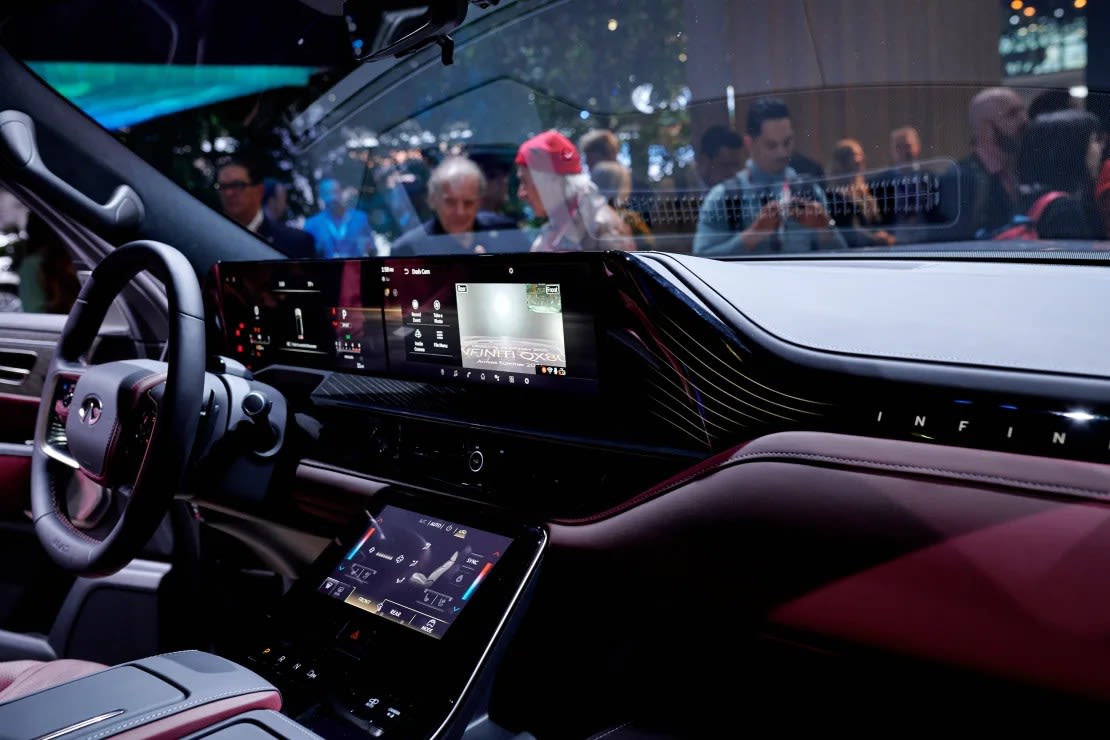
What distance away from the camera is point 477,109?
8.96 feet

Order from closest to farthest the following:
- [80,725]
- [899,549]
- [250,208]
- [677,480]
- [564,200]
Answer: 1. [80,725]
2. [899,549]
3. [677,480]
4. [564,200]
5. [250,208]

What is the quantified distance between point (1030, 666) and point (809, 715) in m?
0.52

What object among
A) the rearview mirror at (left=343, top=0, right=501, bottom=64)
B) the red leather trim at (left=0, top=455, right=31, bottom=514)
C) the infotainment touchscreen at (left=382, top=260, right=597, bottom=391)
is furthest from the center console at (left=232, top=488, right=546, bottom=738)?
the red leather trim at (left=0, top=455, right=31, bottom=514)

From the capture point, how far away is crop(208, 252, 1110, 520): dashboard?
1.41 meters

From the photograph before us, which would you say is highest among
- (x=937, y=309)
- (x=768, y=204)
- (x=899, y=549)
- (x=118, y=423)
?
(x=768, y=204)

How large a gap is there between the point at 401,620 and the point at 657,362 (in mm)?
727

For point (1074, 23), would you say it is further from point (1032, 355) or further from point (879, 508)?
point (879, 508)

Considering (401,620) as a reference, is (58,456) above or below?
above

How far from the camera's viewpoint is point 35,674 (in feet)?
6.29

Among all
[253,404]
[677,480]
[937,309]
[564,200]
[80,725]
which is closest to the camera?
[80,725]

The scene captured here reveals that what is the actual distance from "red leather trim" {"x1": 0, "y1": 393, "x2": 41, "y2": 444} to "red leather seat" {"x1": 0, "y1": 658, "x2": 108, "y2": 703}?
1019 millimetres

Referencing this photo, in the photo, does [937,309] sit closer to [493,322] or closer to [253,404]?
[493,322]

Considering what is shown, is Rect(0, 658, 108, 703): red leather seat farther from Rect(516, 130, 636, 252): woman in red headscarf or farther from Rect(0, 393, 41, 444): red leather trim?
Rect(516, 130, 636, 252): woman in red headscarf

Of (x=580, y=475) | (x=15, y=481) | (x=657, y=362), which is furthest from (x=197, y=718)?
(x=15, y=481)
